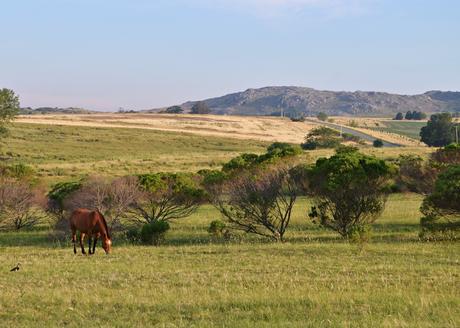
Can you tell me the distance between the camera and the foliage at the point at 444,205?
22.0m

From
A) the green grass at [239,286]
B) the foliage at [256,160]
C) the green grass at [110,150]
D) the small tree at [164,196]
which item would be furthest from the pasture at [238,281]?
the green grass at [110,150]

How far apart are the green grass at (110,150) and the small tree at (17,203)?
2042 cm

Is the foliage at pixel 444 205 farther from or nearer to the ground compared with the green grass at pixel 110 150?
farther from the ground

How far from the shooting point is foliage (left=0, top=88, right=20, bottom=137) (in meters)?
63.0

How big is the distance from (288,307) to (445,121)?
95989 millimetres

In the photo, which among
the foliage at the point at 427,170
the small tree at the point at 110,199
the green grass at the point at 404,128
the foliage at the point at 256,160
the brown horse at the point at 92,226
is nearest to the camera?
the brown horse at the point at 92,226

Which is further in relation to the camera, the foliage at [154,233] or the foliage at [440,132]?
the foliage at [440,132]

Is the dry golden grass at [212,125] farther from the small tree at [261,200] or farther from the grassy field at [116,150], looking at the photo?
the small tree at [261,200]

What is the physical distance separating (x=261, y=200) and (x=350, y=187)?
339 cm

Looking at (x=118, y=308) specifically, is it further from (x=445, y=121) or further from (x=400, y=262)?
(x=445, y=121)

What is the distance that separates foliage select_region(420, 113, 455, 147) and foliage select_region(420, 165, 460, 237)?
79.0 metres

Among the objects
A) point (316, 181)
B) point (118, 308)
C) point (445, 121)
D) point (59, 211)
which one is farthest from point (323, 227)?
point (445, 121)

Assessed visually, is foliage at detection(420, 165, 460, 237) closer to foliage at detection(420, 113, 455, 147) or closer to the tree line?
the tree line

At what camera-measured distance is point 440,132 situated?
3917 inches
